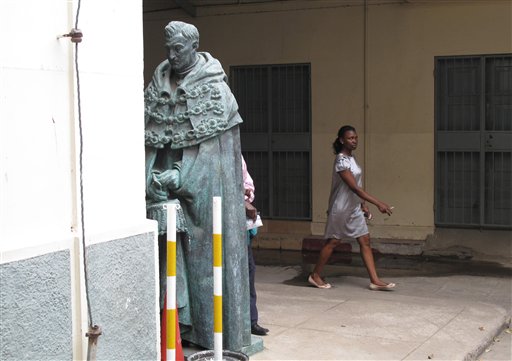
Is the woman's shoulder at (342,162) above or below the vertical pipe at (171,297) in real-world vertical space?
above

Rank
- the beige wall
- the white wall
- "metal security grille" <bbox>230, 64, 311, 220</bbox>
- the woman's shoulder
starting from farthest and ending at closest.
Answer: "metal security grille" <bbox>230, 64, 311, 220</bbox>
the beige wall
the woman's shoulder
the white wall

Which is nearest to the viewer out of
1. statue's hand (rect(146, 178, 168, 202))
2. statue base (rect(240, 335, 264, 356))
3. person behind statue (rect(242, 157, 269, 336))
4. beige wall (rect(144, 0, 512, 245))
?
statue's hand (rect(146, 178, 168, 202))

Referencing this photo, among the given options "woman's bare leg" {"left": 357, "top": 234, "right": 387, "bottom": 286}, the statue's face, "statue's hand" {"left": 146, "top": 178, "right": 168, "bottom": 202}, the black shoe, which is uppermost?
the statue's face

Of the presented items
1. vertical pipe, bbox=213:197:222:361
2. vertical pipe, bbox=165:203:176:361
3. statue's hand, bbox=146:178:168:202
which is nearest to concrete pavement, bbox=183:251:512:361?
statue's hand, bbox=146:178:168:202

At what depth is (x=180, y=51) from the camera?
5.07 meters

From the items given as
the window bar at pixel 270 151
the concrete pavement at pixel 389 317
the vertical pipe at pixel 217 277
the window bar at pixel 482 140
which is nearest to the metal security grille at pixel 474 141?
the window bar at pixel 482 140

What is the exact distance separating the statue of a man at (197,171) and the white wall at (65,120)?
0.68 m

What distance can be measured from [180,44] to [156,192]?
0.90 meters

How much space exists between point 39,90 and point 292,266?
658 cm

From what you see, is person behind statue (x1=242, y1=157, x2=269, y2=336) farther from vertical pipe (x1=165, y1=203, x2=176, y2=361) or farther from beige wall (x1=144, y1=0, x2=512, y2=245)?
beige wall (x1=144, y1=0, x2=512, y2=245)

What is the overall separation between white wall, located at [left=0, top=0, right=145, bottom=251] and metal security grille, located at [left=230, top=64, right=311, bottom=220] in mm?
6847

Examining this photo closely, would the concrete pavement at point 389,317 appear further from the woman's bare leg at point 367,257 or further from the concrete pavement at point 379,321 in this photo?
the woman's bare leg at point 367,257

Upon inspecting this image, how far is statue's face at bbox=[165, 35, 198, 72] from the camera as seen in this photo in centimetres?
505

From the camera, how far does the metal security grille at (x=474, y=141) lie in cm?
1008
